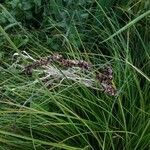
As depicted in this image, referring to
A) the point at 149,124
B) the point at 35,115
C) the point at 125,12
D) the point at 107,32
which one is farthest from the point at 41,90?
the point at 125,12

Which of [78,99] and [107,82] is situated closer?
[107,82]

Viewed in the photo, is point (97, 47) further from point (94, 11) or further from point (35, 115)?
point (35, 115)

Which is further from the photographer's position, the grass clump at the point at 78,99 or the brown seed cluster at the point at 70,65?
the grass clump at the point at 78,99

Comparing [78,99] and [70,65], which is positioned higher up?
[70,65]

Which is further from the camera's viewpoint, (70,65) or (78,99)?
(78,99)

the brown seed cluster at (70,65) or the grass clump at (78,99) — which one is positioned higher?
the brown seed cluster at (70,65)

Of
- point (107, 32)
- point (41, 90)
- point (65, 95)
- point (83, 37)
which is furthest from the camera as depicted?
point (83, 37)

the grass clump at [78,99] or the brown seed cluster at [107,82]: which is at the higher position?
the brown seed cluster at [107,82]

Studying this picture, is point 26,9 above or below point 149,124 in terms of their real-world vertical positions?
above

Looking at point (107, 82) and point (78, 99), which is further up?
point (107, 82)

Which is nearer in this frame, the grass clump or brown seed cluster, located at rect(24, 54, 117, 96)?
brown seed cluster, located at rect(24, 54, 117, 96)

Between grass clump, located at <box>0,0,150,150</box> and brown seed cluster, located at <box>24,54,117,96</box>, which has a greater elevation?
brown seed cluster, located at <box>24,54,117,96</box>
